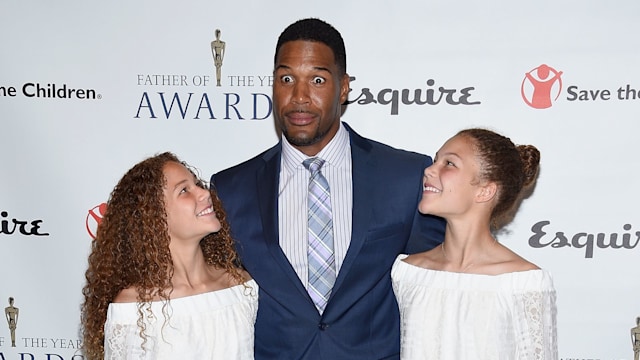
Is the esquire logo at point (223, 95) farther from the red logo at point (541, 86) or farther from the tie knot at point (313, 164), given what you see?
the tie knot at point (313, 164)

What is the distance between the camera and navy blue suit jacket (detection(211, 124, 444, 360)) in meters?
1.99

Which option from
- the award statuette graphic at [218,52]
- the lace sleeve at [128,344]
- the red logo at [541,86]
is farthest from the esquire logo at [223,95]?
the lace sleeve at [128,344]

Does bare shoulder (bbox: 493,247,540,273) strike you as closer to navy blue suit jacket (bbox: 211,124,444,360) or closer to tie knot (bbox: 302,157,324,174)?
navy blue suit jacket (bbox: 211,124,444,360)

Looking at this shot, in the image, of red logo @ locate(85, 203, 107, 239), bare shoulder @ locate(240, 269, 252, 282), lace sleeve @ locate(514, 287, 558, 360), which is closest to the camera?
lace sleeve @ locate(514, 287, 558, 360)

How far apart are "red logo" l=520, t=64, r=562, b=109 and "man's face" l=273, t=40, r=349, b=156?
0.89 metres

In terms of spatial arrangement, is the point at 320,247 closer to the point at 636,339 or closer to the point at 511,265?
the point at 511,265

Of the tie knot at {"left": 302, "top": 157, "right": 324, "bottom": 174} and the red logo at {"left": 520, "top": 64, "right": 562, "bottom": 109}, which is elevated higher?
the red logo at {"left": 520, "top": 64, "right": 562, "bottom": 109}

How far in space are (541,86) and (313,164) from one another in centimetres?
101

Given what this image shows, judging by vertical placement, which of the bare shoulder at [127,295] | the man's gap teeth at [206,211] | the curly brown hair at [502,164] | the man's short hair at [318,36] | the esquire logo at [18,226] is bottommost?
the bare shoulder at [127,295]

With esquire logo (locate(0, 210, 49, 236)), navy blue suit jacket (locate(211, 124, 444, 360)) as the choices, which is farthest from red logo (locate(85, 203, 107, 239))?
navy blue suit jacket (locate(211, 124, 444, 360))

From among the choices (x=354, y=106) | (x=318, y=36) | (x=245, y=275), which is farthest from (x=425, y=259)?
(x=354, y=106)

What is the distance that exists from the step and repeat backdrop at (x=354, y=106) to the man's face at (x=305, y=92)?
0.65m

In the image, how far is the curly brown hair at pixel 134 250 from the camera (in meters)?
1.86

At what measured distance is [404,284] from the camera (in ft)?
6.41
